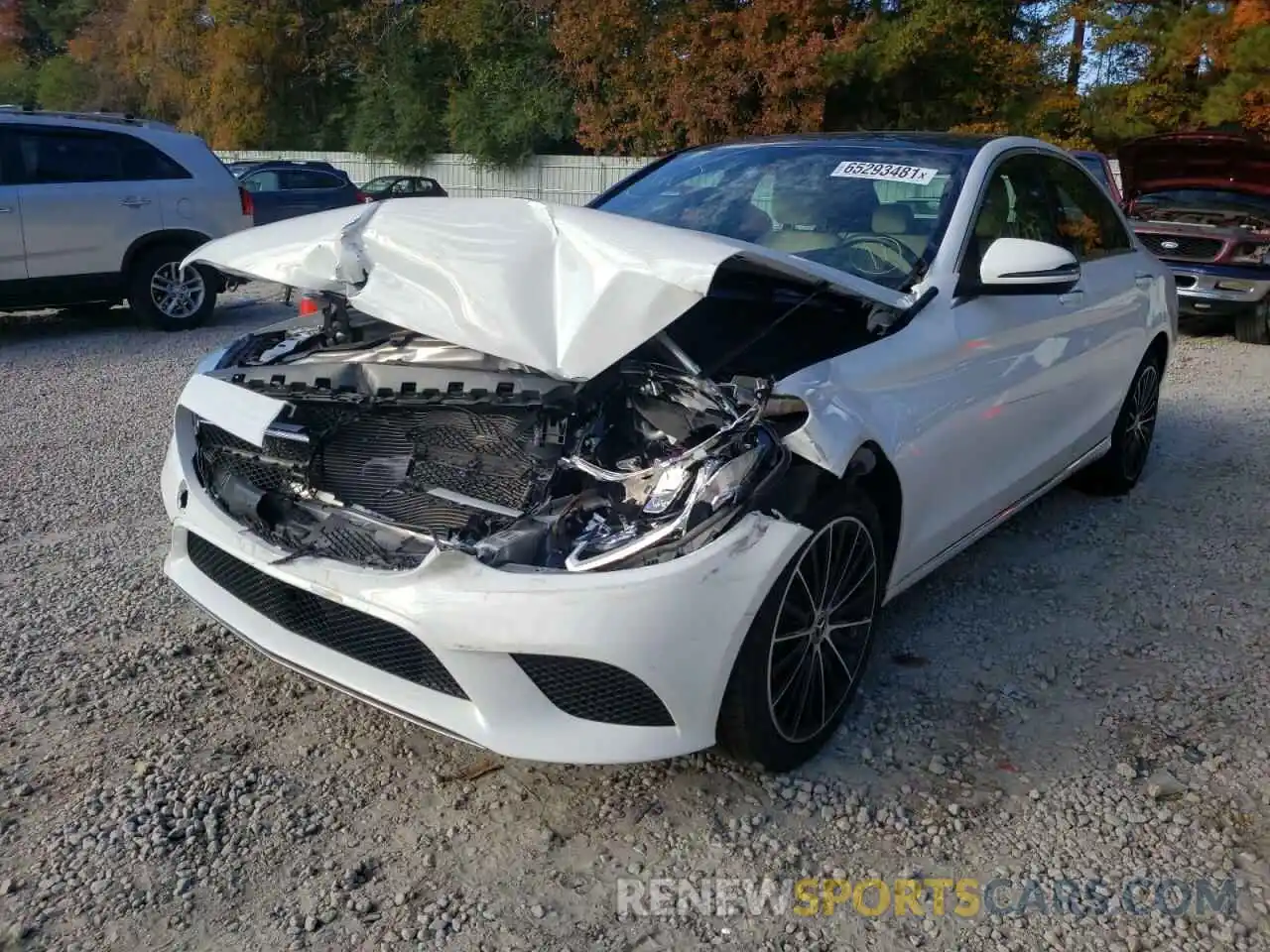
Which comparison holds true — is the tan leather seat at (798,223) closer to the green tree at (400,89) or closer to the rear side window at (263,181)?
the rear side window at (263,181)

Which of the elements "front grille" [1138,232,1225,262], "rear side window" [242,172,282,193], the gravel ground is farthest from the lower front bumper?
"rear side window" [242,172,282,193]

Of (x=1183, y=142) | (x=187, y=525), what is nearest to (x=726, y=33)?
(x=1183, y=142)

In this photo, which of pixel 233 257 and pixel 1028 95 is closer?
pixel 233 257

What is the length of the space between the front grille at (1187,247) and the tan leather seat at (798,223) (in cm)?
745

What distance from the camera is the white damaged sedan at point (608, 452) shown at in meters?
2.48

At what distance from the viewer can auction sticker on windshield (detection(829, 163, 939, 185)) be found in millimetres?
3836

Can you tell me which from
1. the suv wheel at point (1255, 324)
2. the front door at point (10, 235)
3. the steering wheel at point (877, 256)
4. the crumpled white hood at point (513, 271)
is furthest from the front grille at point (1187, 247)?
the front door at point (10, 235)

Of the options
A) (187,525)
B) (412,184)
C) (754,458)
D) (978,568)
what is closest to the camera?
(754,458)

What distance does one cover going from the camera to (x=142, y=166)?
934cm

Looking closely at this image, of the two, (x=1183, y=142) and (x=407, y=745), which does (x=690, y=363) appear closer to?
(x=407, y=745)

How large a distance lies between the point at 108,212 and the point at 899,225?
7614 mm

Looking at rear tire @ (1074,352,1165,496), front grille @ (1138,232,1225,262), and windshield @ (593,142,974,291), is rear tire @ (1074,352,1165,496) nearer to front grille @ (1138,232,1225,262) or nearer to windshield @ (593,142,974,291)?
windshield @ (593,142,974,291)

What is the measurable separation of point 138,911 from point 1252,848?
8.72ft

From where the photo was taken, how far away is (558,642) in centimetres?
240
